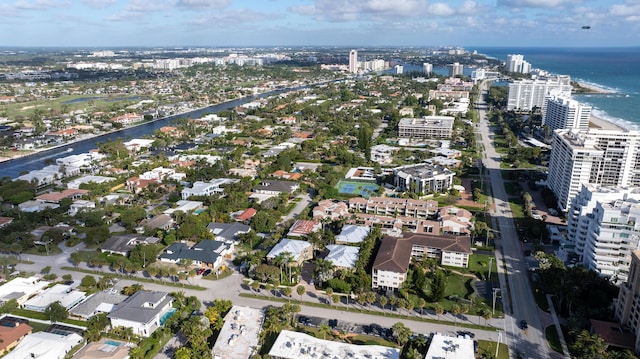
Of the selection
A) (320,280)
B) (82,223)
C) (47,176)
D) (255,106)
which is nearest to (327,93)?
(255,106)

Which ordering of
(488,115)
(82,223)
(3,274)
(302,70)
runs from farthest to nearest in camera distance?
(302,70) → (488,115) → (82,223) → (3,274)

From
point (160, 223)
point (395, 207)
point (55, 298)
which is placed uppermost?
point (395, 207)

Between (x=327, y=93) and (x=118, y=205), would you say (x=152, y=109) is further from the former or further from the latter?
(x=118, y=205)

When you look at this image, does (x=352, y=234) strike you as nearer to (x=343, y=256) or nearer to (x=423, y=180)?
(x=343, y=256)

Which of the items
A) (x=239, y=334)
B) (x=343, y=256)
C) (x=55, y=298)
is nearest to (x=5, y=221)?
(x=55, y=298)

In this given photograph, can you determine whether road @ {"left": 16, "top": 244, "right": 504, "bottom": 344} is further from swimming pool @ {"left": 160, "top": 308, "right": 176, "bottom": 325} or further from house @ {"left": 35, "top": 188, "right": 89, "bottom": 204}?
house @ {"left": 35, "top": 188, "right": 89, "bottom": 204}

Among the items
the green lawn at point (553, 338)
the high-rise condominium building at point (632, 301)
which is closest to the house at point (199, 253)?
the green lawn at point (553, 338)
